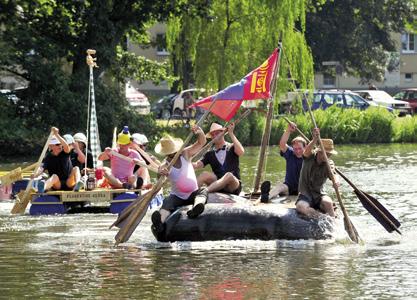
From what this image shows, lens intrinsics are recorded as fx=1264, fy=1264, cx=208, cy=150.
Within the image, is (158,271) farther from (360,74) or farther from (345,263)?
(360,74)

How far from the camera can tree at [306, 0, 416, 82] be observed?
205 ft

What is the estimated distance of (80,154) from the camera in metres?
24.1

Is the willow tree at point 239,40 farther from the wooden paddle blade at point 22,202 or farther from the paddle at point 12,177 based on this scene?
the wooden paddle blade at point 22,202

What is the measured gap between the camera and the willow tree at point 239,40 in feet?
139

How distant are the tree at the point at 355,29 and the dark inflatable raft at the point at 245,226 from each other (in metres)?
43.7

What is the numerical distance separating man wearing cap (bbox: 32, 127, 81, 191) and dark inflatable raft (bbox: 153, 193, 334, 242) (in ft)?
16.4

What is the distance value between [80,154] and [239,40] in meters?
19.3

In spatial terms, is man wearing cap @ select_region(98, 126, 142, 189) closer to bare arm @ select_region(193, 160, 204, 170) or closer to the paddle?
the paddle

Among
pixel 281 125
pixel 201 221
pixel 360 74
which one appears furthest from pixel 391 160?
pixel 360 74

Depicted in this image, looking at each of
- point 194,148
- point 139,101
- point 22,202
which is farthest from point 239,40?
point 194,148

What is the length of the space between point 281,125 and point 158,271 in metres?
27.0

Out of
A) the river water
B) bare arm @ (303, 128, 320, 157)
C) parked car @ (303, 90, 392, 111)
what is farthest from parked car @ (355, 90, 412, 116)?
bare arm @ (303, 128, 320, 157)

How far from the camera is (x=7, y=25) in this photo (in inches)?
1478

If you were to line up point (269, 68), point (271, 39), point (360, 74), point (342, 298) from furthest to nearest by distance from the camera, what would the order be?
point (360, 74)
point (271, 39)
point (269, 68)
point (342, 298)
